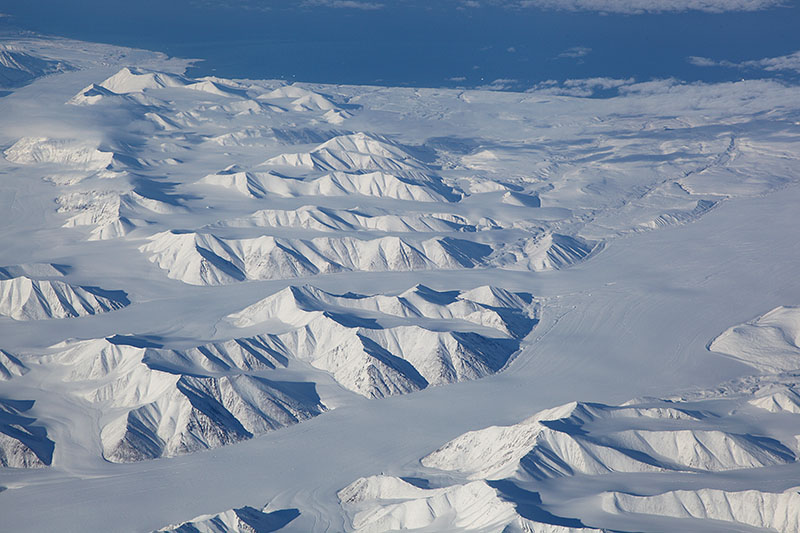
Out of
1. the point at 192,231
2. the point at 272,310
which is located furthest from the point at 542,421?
the point at 192,231

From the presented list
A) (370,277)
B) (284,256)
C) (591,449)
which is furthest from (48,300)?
(591,449)

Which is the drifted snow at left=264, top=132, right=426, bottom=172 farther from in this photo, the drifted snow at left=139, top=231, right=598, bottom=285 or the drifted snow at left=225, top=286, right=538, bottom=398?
the drifted snow at left=225, top=286, right=538, bottom=398

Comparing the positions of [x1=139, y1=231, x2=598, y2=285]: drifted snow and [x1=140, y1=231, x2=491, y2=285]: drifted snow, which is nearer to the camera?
[x1=140, y1=231, x2=491, y2=285]: drifted snow

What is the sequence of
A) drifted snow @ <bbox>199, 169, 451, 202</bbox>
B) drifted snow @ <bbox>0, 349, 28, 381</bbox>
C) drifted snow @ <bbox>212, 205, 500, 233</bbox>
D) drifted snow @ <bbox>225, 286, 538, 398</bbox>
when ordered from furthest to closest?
1. drifted snow @ <bbox>199, 169, 451, 202</bbox>
2. drifted snow @ <bbox>212, 205, 500, 233</bbox>
3. drifted snow @ <bbox>225, 286, 538, 398</bbox>
4. drifted snow @ <bbox>0, 349, 28, 381</bbox>

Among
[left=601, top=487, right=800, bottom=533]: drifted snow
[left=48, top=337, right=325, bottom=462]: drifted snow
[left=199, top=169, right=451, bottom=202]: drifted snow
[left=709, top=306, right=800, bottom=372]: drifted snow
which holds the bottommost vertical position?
[left=709, top=306, right=800, bottom=372]: drifted snow

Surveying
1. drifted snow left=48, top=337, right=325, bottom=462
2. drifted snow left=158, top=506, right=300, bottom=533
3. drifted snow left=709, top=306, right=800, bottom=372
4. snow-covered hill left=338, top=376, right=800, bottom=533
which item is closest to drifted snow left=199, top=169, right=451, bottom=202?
drifted snow left=48, top=337, right=325, bottom=462

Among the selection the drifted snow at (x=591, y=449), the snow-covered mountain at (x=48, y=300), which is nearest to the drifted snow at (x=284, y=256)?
the snow-covered mountain at (x=48, y=300)

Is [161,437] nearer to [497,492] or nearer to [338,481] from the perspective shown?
[338,481]

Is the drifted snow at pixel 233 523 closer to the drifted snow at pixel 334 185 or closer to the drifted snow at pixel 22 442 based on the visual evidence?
the drifted snow at pixel 22 442
